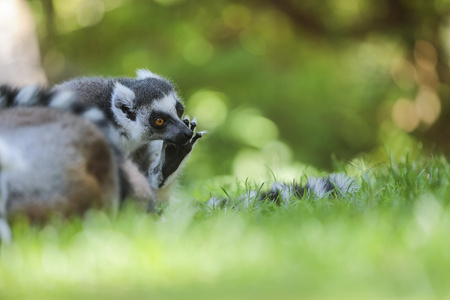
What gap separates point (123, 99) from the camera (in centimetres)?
450

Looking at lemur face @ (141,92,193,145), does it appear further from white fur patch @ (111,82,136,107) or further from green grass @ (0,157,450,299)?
green grass @ (0,157,450,299)

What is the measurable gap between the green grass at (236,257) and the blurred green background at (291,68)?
6.04 metres

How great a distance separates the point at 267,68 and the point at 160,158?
5.36 meters

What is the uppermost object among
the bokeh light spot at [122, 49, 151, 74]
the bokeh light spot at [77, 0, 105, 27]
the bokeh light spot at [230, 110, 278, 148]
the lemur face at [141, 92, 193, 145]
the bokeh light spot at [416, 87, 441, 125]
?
the bokeh light spot at [77, 0, 105, 27]

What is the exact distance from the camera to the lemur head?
14.8 feet

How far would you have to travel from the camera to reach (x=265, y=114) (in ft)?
31.3

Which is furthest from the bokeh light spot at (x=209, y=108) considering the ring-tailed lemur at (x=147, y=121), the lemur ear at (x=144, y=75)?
the ring-tailed lemur at (x=147, y=121)

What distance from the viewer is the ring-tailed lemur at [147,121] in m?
4.45

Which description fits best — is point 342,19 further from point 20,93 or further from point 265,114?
point 20,93

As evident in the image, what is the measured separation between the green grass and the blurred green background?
6043 millimetres

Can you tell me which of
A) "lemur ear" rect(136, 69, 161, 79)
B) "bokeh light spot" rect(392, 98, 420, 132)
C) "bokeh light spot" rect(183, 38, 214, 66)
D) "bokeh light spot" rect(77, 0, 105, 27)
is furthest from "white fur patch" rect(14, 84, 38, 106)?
"bokeh light spot" rect(77, 0, 105, 27)

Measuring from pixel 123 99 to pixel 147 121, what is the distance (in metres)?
0.31

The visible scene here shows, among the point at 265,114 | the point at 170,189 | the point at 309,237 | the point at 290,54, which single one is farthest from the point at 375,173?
the point at 290,54

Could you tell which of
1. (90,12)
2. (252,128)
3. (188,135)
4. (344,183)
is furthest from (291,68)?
(344,183)
